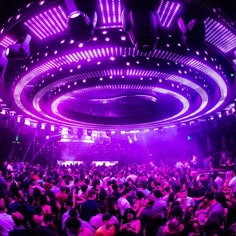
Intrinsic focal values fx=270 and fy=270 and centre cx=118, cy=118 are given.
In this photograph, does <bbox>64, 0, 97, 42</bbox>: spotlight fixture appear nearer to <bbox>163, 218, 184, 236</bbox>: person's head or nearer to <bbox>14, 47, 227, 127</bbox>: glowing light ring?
<bbox>163, 218, 184, 236</bbox>: person's head

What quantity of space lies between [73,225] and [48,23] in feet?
15.4

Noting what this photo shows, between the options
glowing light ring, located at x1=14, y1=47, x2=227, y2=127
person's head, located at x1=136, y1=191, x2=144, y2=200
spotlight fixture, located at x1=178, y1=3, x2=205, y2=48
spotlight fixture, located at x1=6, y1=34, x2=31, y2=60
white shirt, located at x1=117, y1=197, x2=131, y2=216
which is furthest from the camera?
glowing light ring, located at x1=14, y1=47, x2=227, y2=127

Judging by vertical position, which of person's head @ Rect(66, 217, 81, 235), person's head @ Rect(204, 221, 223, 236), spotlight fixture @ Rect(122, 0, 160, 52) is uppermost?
spotlight fixture @ Rect(122, 0, 160, 52)

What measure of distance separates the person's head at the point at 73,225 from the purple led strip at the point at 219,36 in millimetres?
5232

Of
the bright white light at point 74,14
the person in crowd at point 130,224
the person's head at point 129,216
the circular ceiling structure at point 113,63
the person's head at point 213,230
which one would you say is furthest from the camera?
the circular ceiling structure at point 113,63

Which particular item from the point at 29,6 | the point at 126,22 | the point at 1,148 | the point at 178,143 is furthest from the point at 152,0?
the point at 178,143

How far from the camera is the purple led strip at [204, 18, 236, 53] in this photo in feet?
21.7

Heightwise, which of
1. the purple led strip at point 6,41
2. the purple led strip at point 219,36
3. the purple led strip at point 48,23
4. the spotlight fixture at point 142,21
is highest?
the purple led strip at point 219,36

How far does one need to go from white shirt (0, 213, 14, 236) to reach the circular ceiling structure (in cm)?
349

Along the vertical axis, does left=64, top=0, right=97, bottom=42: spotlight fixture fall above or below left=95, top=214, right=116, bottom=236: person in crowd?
above

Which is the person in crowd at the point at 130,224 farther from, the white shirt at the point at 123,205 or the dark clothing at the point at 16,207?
the dark clothing at the point at 16,207

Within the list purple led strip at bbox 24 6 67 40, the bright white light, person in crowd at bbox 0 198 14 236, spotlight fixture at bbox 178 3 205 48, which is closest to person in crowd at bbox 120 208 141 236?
person in crowd at bbox 0 198 14 236

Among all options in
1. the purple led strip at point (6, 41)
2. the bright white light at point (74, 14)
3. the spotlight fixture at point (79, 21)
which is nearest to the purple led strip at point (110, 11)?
the spotlight fixture at point (79, 21)

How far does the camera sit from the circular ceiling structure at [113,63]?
630 cm
